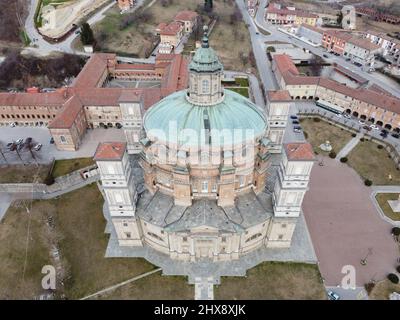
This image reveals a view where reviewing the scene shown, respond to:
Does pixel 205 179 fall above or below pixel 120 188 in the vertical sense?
below


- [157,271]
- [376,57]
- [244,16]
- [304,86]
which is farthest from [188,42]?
[157,271]

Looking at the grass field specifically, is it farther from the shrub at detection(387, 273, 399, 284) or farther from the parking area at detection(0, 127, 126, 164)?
the shrub at detection(387, 273, 399, 284)

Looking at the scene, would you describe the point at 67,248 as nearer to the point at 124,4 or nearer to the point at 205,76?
the point at 205,76

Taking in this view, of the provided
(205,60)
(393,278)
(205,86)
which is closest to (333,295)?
(393,278)

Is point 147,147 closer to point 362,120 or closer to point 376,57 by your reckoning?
point 362,120

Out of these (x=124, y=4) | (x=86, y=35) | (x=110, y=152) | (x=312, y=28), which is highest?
(x=110, y=152)

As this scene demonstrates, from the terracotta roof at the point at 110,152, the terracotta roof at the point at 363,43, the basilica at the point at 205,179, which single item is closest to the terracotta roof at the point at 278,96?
the basilica at the point at 205,179

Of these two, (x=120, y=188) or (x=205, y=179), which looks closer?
(x=120, y=188)
